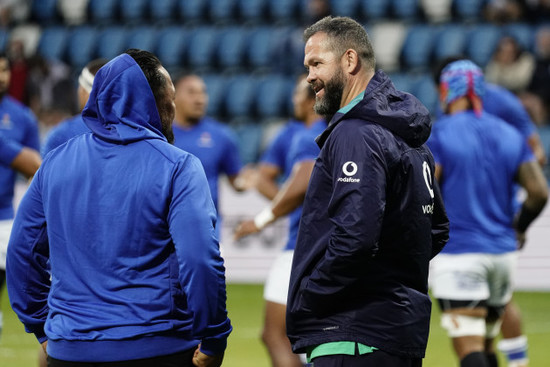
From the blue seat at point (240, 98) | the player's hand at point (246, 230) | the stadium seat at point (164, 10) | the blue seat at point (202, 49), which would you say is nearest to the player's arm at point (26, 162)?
the player's hand at point (246, 230)

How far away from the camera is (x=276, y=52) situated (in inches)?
634

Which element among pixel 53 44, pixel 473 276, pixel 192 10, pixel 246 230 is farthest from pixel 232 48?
pixel 473 276

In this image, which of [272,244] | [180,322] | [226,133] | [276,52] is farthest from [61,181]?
[276,52]

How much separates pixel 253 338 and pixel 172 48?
9103 millimetres

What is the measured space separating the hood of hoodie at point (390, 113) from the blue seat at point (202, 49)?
13.9 meters

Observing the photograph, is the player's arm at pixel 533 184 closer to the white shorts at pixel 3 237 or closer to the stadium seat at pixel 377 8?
the white shorts at pixel 3 237

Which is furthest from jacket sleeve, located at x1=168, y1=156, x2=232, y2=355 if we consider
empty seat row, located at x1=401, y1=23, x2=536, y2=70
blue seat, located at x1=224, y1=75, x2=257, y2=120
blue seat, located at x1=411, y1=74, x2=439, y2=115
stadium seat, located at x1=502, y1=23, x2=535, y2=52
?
blue seat, located at x1=224, y1=75, x2=257, y2=120

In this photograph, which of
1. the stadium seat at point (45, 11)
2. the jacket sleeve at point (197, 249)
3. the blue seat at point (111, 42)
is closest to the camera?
the jacket sleeve at point (197, 249)

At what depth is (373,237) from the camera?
11.8 feet

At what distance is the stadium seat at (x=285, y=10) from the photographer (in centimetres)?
1744

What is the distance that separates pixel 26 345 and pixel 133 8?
34.7ft

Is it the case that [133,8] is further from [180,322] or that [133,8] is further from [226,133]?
[180,322]

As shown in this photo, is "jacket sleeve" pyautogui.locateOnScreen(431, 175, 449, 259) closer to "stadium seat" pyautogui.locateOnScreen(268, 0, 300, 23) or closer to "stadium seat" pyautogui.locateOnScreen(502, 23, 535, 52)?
"stadium seat" pyautogui.locateOnScreen(502, 23, 535, 52)

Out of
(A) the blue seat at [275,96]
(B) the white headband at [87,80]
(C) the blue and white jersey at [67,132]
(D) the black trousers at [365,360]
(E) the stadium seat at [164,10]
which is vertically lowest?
(A) the blue seat at [275,96]
